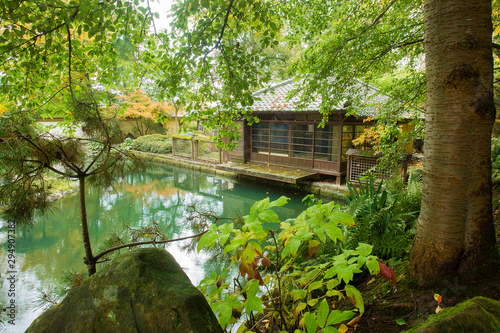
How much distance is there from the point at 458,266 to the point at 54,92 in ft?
10.6

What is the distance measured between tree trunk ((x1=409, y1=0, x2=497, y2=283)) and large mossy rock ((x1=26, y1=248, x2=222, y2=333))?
1.29m

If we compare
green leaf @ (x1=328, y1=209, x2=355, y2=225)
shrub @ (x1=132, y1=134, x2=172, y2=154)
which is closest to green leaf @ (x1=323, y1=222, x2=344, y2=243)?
green leaf @ (x1=328, y1=209, x2=355, y2=225)

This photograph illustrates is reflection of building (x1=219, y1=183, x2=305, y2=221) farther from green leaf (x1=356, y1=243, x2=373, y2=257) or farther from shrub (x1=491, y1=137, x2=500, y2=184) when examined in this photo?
green leaf (x1=356, y1=243, x2=373, y2=257)

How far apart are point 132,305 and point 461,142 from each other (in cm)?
176

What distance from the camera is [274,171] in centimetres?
1026

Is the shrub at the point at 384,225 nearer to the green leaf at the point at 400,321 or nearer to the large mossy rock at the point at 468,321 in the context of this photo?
the green leaf at the point at 400,321

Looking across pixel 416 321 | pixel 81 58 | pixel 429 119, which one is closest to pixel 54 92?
pixel 81 58

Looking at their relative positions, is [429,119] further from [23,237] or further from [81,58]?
[23,237]

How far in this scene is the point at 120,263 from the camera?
1.29 m

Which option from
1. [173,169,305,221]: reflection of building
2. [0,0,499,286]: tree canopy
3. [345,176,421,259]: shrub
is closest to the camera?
[0,0,499,286]: tree canopy

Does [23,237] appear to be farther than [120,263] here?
Yes

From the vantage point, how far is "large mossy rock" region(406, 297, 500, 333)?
99 cm

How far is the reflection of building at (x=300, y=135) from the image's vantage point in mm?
9297

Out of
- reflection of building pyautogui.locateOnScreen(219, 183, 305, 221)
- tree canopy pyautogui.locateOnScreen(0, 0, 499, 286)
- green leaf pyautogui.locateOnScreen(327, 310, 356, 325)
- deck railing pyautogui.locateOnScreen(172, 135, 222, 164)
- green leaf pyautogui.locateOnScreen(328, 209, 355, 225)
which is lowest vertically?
reflection of building pyautogui.locateOnScreen(219, 183, 305, 221)
